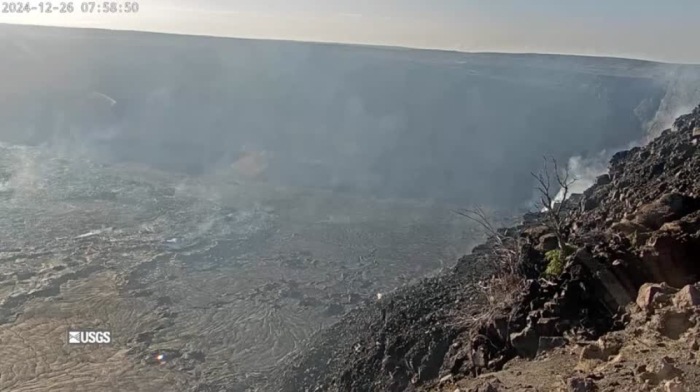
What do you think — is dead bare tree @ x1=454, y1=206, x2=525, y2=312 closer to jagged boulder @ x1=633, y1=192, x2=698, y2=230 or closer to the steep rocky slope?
the steep rocky slope

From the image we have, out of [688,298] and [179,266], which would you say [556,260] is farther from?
[179,266]

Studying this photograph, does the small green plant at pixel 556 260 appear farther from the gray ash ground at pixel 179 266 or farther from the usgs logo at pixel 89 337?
the usgs logo at pixel 89 337

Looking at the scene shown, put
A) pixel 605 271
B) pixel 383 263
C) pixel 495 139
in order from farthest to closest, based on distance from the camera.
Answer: pixel 495 139 → pixel 383 263 → pixel 605 271

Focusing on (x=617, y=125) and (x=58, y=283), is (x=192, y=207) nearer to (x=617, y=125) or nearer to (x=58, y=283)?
(x=58, y=283)

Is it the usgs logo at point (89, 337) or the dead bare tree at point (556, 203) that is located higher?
the usgs logo at point (89, 337)

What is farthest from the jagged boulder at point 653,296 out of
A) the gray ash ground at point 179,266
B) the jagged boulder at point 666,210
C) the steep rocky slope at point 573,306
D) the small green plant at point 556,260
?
the gray ash ground at point 179,266

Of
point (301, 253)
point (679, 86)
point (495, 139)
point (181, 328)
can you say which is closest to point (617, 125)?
Answer: point (679, 86)
